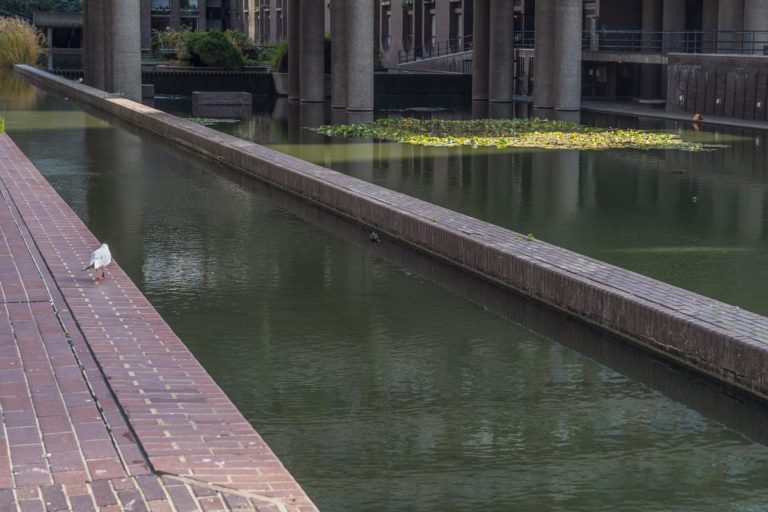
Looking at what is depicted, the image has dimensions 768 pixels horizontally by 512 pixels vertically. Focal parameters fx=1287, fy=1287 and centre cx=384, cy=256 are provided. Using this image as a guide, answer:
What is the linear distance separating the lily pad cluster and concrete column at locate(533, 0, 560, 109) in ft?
25.2

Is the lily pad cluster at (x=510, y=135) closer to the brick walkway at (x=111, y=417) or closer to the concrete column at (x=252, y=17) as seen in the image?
the brick walkway at (x=111, y=417)

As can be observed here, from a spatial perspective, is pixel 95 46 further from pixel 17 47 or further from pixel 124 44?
pixel 17 47

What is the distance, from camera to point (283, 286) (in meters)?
12.7

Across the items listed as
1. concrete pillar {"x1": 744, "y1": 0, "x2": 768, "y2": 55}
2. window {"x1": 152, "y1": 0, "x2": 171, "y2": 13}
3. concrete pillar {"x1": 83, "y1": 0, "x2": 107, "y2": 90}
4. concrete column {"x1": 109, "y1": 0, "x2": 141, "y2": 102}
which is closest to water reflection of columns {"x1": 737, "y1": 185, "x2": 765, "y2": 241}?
concrete pillar {"x1": 744, "y1": 0, "x2": 768, "y2": 55}

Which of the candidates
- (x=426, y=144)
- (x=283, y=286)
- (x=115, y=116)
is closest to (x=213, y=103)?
(x=115, y=116)

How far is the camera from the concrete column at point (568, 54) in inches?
1558

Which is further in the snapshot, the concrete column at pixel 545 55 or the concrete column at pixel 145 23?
the concrete column at pixel 145 23

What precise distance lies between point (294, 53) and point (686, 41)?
16024 millimetres

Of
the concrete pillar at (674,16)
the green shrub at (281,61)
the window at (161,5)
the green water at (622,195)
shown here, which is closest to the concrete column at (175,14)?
the window at (161,5)

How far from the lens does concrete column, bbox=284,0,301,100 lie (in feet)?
163

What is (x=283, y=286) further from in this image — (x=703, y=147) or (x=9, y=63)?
(x=9, y=63)

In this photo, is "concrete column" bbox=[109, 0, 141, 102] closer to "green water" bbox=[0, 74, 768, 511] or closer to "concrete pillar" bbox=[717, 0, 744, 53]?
"concrete pillar" bbox=[717, 0, 744, 53]

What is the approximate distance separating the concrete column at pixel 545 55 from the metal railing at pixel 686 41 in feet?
12.1

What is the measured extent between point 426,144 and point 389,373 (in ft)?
62.6
